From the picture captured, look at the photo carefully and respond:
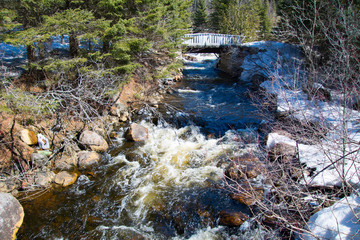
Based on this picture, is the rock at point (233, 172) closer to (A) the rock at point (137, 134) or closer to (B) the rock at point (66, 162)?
(A) the rock at point (137, 134)

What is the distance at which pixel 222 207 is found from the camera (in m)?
5.41

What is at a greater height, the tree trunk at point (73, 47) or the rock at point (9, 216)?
the tree trunk at point (73, 47)

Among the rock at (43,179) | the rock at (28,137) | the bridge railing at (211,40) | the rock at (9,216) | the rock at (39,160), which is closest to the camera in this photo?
the rock at (9,216)

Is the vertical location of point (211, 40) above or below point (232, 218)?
above

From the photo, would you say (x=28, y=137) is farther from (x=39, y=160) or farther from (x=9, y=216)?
(x=9, y=216)

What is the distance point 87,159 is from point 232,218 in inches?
190

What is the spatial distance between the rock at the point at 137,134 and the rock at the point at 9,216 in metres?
4.22

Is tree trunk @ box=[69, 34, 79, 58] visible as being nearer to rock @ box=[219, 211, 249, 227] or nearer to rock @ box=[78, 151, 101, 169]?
rock @ box=[78, 151, 101, 169]

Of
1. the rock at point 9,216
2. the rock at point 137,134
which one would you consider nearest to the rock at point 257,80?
the rock at point 137,134

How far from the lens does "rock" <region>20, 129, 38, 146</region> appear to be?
6.79 metres

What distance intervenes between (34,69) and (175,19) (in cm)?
782

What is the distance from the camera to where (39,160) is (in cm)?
655

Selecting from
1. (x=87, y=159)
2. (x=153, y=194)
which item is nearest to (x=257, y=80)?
(x=153, y=194)

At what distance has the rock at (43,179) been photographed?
6.04 metres
